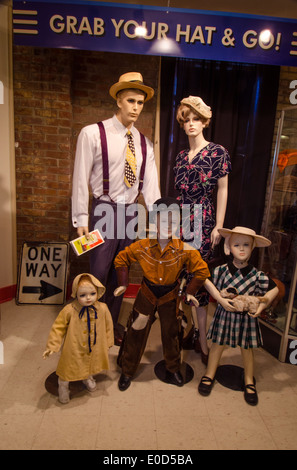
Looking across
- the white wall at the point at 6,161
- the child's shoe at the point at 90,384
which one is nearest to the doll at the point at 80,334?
the child's shoe at the point at 90,384

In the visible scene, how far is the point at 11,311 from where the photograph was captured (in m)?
3.36

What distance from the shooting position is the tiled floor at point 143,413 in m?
1.87

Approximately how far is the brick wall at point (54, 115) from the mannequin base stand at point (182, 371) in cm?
171

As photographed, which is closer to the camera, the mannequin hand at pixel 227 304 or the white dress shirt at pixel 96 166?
the mannequin hand at pixel 227 304

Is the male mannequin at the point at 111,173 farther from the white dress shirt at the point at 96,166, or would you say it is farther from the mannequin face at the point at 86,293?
the mannequin face at the point at 86,293

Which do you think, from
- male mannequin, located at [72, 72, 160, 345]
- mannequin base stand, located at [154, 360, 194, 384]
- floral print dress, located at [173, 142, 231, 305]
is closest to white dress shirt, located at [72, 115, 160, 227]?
male mannequin, located at [72, 72, 160, 345]

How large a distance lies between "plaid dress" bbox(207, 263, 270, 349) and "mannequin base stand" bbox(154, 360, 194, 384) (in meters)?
A: 0.39

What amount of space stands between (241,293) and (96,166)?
4.65 feet

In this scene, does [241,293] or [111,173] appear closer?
[241,293]

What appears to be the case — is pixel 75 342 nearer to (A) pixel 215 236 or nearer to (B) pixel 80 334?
(B) pixel 80 334

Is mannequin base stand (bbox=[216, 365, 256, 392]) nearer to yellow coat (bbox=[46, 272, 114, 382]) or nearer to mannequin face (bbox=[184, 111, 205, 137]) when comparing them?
yellow coat (bbox=[46, 272, 114, 382])

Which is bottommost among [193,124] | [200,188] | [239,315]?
[239,315]

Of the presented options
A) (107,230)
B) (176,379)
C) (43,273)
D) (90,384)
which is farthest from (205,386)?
(43,273)

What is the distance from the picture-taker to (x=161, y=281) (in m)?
2.25
